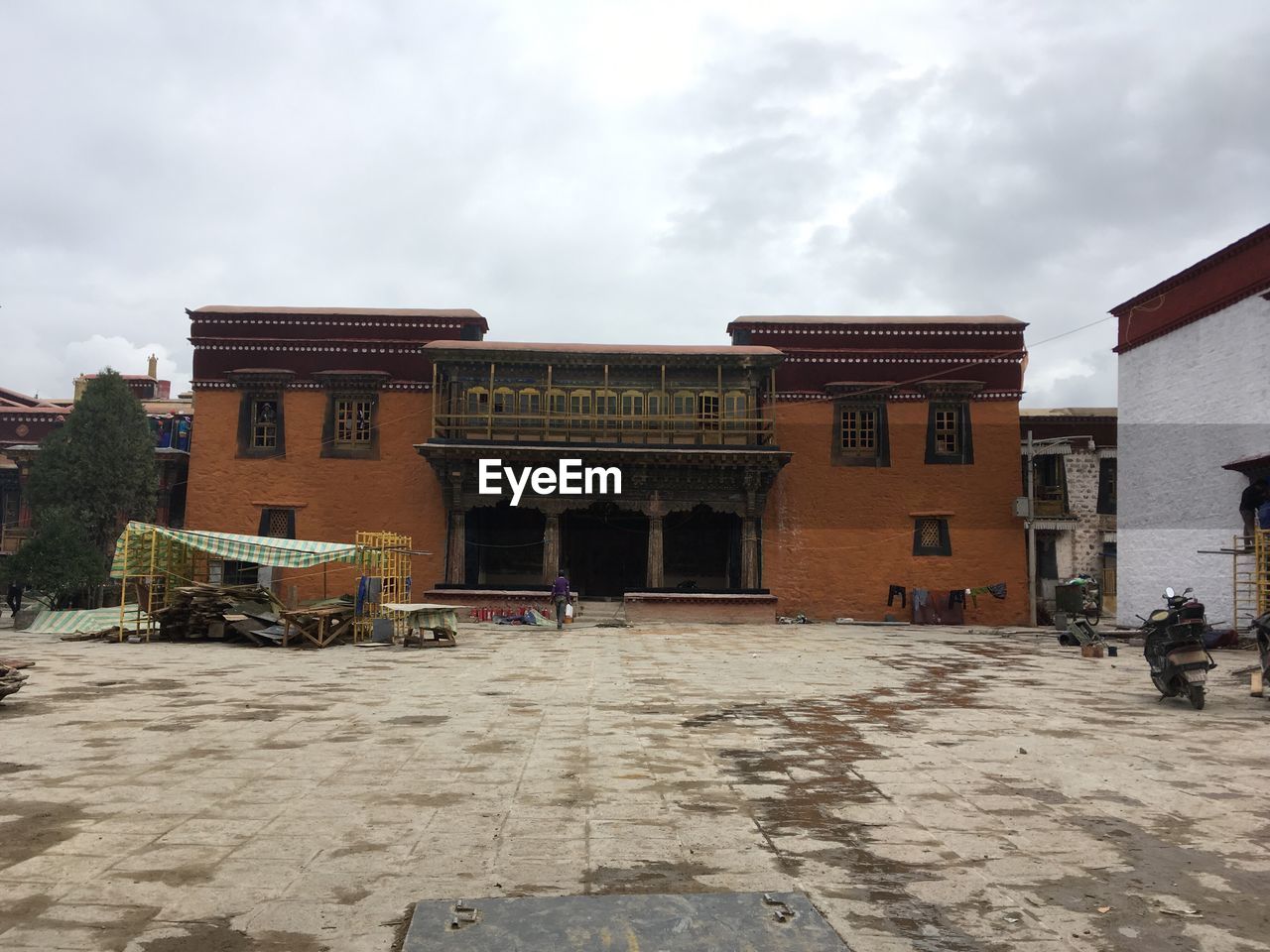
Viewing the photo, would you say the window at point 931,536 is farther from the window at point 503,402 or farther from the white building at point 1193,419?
the window at point 503,402

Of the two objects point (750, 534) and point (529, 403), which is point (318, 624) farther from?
point (750, 534)

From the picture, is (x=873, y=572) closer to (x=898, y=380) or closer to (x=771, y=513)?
(x=771, y=513)

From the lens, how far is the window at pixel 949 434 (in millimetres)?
27312

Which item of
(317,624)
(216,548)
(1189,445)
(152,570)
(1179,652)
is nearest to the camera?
(1179,652)

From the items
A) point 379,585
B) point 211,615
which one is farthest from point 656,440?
point 211,615

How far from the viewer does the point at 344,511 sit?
26984 mm

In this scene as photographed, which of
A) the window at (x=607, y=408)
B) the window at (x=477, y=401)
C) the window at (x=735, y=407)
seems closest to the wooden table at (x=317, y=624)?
the window at (x=477, y=401)

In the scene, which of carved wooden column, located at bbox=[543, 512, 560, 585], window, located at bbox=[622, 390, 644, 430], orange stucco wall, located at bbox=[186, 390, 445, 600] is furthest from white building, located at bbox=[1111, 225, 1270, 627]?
orange stucco wall, located at bbox=[186, 390, 445, 600]

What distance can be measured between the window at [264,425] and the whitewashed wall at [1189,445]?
25923 mm

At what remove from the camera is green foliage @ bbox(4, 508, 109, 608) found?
22938 mm

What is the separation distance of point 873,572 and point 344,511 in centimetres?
1704

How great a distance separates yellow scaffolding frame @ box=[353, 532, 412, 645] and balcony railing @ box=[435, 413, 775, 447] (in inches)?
184

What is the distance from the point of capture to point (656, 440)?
26.8 m

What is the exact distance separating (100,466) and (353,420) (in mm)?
8286
